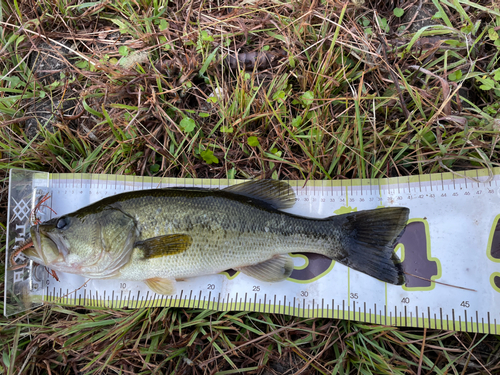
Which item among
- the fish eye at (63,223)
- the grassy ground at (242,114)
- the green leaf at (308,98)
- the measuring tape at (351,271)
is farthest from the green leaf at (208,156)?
the fish eye at (63,223)

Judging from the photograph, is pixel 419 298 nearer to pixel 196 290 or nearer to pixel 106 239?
pixel 196 290

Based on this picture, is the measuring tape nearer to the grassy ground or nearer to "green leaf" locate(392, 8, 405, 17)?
the grassy ground

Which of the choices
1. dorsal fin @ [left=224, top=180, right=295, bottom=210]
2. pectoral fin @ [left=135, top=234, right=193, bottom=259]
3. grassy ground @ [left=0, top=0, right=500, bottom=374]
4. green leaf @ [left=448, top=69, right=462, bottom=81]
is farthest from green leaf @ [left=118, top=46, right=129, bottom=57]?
green leaf @ [left=448, top=69, right=462, bottom=81]

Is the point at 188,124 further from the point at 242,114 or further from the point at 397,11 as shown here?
the point at 397,11

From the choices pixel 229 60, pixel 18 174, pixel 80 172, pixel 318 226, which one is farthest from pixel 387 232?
pixel 18 174

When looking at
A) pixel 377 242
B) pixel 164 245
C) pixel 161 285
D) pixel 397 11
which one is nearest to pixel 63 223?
pixel 164 245

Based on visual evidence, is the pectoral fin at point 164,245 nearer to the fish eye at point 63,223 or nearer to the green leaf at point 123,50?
the fish eye at point 63,223
